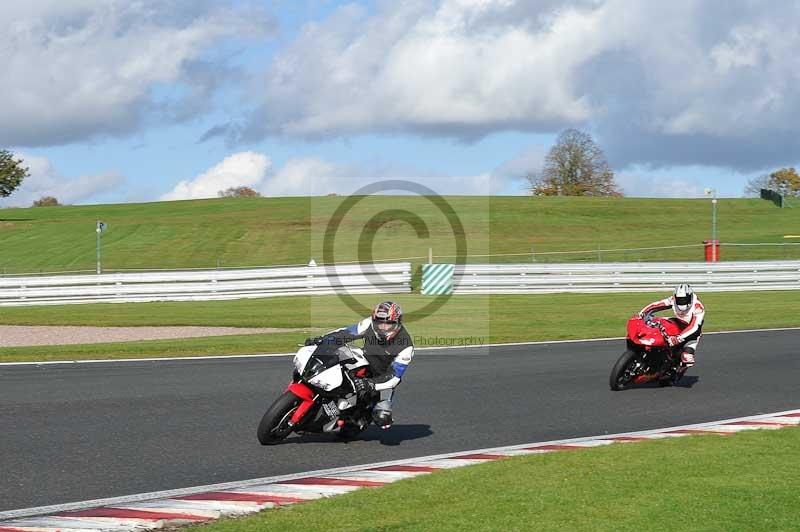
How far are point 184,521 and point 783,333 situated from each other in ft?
60.4

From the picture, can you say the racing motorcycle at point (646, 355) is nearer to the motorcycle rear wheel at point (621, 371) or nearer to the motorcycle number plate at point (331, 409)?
the motorcycle rear wheel at point (621, 371)

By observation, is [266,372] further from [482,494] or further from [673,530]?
[673,530]

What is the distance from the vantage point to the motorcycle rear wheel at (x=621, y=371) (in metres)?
13.3

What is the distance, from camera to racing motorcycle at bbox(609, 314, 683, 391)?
13.3m

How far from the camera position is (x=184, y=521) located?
6.24 meters

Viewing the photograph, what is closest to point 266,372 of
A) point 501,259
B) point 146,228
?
point 501,259

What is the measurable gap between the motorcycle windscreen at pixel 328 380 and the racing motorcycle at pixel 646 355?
541cm

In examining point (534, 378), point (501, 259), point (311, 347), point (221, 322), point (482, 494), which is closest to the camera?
point (482, 494)

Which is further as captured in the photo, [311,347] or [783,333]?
[783,333]

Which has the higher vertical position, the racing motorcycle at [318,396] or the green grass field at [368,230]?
the green grass field at [368,230]

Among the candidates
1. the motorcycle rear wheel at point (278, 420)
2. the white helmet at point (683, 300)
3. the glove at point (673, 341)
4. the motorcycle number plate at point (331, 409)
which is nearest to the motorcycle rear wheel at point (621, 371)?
the glove at point (673, 341)

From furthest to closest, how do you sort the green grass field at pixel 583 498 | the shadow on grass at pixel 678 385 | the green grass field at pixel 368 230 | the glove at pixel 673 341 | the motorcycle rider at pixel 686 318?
the green grass field at pixel 368 230, the shadow on grass at pixel 678 385, the motorcycle rider at pixel 686 318, the glove at pixel 673 341, the green grass field at pixel 583 498

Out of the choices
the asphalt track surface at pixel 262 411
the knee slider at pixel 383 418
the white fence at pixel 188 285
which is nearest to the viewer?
the asphalt track surface at pixel 262 411

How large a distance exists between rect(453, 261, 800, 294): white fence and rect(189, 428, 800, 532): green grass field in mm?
24599
